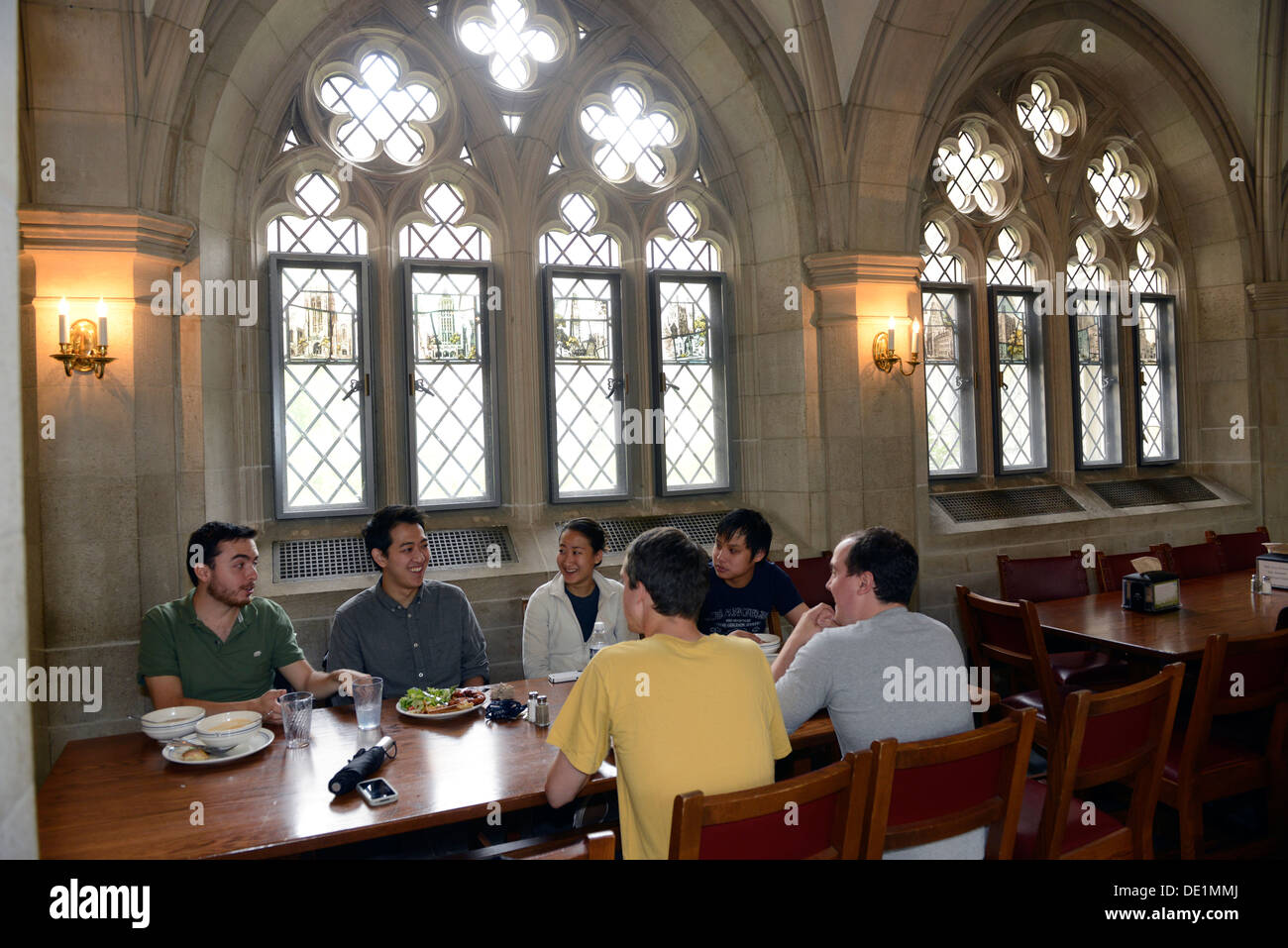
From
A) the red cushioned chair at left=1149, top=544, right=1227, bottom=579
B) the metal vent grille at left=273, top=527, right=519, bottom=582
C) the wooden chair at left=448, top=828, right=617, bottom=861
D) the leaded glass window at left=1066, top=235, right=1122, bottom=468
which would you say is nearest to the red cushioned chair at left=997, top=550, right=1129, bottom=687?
the red cushioned chair at left=1149, top=544, right=1227, bottom=579

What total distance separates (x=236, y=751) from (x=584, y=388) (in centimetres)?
317

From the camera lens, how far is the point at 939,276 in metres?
6.11

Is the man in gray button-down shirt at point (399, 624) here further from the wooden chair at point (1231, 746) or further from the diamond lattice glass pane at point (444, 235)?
the wooden chair at point (1231, 746)

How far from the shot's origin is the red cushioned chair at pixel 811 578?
452cm

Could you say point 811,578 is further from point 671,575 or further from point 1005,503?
point 671,575

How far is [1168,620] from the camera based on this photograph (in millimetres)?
3904

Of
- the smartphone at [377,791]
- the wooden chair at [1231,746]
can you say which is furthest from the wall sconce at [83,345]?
the wooden chair at [1231,746]

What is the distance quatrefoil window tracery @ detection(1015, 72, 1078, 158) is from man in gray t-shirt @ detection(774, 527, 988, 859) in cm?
548

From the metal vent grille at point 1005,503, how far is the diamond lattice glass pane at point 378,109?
3936 mm

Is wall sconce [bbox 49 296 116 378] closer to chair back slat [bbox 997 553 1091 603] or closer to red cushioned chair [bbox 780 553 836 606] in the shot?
red cushioned chair [bbox 780 553 836 606]

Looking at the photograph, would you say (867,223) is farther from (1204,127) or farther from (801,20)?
(1204,127)
